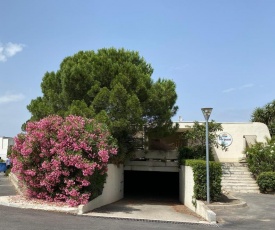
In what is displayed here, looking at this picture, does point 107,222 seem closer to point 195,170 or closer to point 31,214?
point 31,214

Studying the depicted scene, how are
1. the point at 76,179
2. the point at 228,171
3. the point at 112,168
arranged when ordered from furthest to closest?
the point at 228,171
the point at 112,168
the point at 76,179

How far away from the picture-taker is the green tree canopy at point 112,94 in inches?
617

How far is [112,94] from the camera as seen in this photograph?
15578 mm

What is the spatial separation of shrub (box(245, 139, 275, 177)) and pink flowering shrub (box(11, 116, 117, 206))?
1116cm

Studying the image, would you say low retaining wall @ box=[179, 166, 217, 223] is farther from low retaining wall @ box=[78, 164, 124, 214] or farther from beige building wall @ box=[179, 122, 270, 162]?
beige building wall @ box=[179, 122, 270, 162]

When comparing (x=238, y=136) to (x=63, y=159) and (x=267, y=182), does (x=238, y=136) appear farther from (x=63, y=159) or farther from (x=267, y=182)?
(x=63, y=159)

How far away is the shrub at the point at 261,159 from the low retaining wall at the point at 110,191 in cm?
800

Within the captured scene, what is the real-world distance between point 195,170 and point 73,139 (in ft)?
17.2

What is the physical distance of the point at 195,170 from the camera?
14.6 metres

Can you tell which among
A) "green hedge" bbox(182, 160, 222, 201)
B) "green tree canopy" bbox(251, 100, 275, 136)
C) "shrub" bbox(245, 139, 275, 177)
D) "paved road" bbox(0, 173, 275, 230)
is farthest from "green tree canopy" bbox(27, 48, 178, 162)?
"green tree canopy" bbox(251, 100, 275, 136)

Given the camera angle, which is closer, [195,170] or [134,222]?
[134,222]

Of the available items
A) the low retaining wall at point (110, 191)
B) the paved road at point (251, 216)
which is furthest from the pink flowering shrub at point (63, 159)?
the paved road at point (251, 216)

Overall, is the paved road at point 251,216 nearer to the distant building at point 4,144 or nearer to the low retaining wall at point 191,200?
the low retaining wall at point 191,200

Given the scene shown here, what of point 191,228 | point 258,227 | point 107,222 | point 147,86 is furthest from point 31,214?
point 147,86
